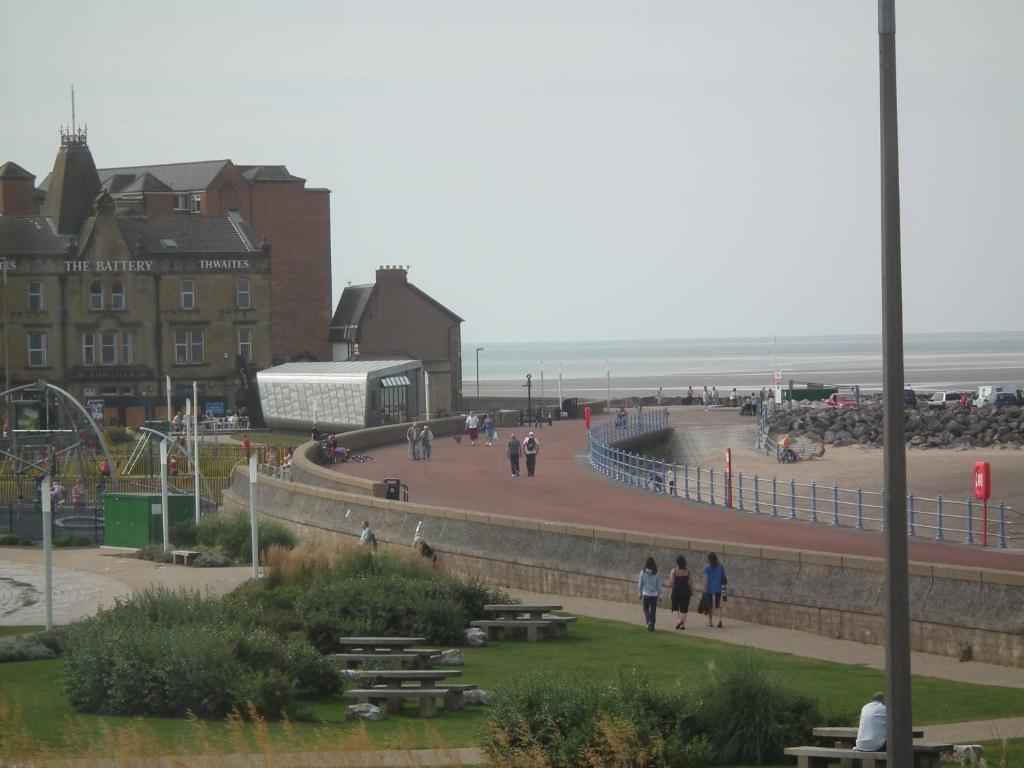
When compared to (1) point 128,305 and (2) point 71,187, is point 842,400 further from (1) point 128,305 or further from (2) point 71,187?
(2) point 71,187

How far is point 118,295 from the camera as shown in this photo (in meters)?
74.4

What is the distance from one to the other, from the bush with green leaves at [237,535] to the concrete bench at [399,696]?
17.0 meters

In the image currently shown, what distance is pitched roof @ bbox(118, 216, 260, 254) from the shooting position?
74.9 meters

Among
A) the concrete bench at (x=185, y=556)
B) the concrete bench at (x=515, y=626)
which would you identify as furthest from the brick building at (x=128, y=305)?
the concrete bench at (x=515, y=626)

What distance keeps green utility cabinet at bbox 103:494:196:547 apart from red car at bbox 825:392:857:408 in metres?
45.9

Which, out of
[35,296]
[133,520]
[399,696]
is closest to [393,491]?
[133,520]

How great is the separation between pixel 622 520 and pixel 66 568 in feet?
41.6

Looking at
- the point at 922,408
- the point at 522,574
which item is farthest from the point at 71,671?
the point at 922,408

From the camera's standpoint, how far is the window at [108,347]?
74.1 meters

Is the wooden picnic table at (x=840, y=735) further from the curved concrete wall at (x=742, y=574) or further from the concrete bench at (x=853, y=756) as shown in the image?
the curved concrete wall at (x=742, y=574)

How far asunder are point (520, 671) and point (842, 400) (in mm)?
66787

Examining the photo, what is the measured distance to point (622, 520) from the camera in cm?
3262

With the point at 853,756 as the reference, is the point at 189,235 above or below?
above

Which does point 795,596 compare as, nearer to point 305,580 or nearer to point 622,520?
point 305,580
